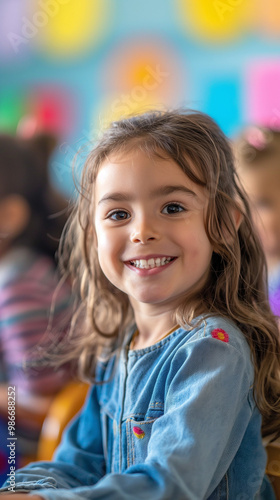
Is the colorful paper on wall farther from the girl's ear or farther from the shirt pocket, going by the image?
the shirt pocket

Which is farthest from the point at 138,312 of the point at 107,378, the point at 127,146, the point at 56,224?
the point at 56,224

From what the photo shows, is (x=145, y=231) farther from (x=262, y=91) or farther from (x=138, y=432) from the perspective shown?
(x=262, y=91)

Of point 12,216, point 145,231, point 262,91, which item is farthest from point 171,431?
point 262,91

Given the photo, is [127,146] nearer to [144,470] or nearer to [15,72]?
[144,470]

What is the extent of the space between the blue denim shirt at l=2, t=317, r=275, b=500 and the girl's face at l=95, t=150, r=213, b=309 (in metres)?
0.07

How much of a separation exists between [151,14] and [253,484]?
6.09 feet

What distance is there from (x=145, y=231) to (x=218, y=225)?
0.36ft

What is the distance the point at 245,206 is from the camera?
0.83 m

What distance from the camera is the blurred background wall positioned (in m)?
2.06

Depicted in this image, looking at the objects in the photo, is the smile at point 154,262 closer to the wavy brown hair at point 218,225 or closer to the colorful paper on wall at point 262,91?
the wavy brown hair at point 218,225

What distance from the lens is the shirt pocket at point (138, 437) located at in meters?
0.72

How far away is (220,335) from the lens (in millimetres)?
687

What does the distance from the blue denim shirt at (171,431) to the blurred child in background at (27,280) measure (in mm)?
190

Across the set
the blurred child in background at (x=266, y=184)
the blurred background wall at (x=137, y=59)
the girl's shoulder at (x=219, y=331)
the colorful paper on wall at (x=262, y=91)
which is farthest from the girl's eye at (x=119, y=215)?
the colorful paper on wall at (x=262, y=91)
